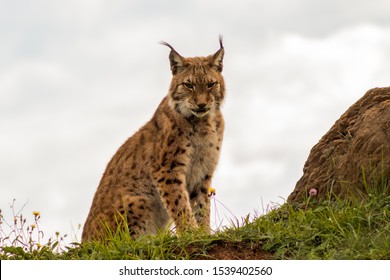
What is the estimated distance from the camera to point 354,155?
345 inches

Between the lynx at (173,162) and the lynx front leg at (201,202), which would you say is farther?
the lynx front leg at (201,202)

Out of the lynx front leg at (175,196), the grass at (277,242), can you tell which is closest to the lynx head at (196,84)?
the lynx front leg at (175,196)

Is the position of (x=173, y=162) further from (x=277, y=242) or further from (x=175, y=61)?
(x=277, y=242)

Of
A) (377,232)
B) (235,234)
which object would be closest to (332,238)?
(377,232)

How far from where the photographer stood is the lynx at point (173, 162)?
9.88 meters

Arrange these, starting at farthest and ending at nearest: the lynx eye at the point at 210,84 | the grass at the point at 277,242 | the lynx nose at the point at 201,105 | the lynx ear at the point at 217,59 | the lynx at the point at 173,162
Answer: the lynx ear at the point at 217,59, the lynx eye at the point at 210,84, the lynx nose at the point at 201,105, the lynx at the point at 173,162, the grass at the point at 277,242

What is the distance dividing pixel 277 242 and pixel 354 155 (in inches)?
71.3

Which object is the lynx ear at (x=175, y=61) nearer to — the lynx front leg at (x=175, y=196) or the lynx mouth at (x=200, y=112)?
the lynx mouth at (x=200, y=112)

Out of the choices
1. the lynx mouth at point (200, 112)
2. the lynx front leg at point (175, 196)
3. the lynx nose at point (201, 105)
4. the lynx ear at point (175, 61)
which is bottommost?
the lynx front leg at point (175, 196)

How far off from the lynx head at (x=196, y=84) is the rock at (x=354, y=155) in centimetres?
149

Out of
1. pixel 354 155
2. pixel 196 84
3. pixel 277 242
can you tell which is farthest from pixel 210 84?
pixel 277 242

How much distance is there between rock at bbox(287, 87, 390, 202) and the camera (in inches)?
333

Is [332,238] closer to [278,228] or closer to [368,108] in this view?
[278,228]

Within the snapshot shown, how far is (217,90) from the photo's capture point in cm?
1030
